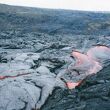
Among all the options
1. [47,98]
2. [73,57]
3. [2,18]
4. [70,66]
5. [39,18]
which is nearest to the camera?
[47,98]

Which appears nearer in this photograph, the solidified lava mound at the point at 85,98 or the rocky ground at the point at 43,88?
the solidified lava mound at the point at 85,98

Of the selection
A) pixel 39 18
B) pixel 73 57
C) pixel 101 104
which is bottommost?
pixel 39 18

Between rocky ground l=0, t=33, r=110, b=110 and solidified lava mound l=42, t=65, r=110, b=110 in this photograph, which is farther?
rocky ground l=0, t=33, r=110, b=110

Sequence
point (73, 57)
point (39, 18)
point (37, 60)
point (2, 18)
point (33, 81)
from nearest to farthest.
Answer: point (33, 81) < point (37, 60) < point (73, 57) < point (2, 18) < point (39, 18)

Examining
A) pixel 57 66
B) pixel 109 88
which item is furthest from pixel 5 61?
pixel 109 88

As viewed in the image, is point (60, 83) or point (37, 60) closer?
point (60, 83)

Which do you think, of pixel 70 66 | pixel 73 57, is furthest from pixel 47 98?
pixel 73 57

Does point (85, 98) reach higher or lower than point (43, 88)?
higher

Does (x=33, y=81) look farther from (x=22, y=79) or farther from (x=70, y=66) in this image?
(x=70, y=66)

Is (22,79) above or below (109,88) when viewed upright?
below

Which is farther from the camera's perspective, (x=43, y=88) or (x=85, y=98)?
(x=43, y=88)
